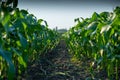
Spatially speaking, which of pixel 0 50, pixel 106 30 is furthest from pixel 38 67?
pixel 0 50

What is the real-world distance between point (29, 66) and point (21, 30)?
955mm

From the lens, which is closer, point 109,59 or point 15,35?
point 15,35

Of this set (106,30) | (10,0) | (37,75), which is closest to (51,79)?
(37,75)

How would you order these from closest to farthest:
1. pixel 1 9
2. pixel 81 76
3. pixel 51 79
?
pixel 1 9, pixel 51 79, pixel 81 76

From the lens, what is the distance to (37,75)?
3195mm

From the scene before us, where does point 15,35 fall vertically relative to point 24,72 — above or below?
above

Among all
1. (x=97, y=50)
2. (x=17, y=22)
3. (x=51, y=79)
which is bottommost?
(x=51, y=79)

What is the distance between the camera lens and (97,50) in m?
3.36

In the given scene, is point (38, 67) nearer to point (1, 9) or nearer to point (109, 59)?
point (109, 59)

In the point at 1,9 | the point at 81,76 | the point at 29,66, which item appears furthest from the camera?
the point at 29,66

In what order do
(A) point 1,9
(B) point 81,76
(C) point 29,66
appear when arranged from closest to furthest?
(A) point 1,9, (B) point 81,76, (C) point 29,66

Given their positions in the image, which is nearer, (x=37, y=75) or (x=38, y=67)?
(x=37, y=75)

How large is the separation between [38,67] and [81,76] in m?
0.70

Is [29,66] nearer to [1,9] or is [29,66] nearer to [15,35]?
[15,35]
